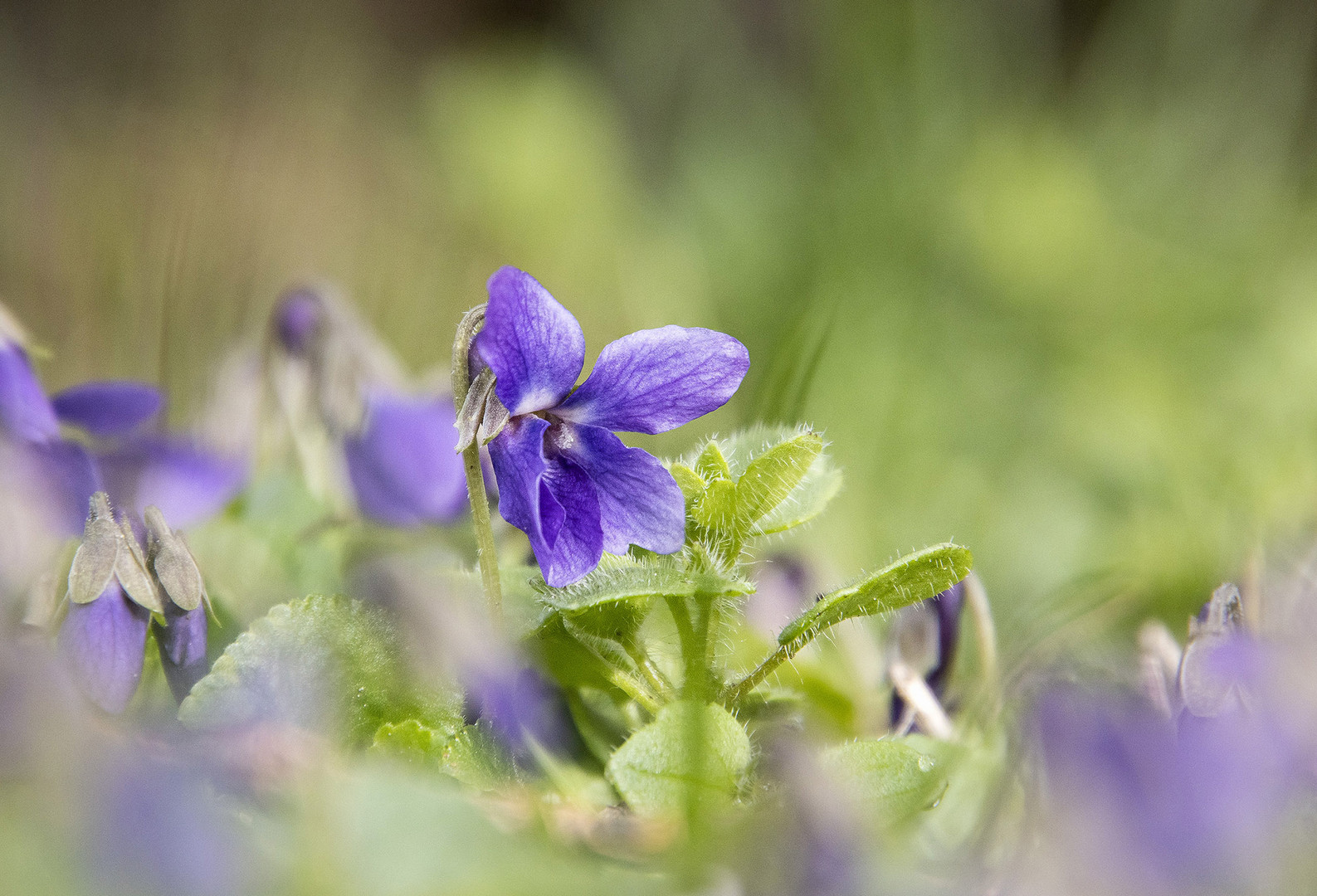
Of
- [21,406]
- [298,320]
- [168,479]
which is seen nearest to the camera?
[21,406]

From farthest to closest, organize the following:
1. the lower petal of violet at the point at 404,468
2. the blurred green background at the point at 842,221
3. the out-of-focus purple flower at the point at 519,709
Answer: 1. the blurred green background at the point at 842,221
2. the lower petal of violet at the point at 404,468
3. the out-of-focus purple flower at the point at 519,709

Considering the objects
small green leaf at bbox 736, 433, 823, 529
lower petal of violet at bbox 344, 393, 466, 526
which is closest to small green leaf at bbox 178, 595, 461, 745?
small green leaf at bbox 736, 433, 823, 529

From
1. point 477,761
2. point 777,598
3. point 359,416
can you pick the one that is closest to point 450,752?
point 477,761

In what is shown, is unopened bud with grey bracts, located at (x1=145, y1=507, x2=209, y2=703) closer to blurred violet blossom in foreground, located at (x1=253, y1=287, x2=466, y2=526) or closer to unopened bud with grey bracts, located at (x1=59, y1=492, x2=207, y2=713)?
unopened bud with grey bracts, located at (x1=59, y1=492, x2=207, y2=713)

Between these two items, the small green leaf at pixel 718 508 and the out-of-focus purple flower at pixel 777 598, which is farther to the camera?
the out-of-focus purple flower at pixel 777 598

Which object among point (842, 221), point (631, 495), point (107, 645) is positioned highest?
point (842, 221)

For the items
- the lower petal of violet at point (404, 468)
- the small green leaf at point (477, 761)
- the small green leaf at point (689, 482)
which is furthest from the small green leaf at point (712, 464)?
the lower petal of violet at point (404, 468)

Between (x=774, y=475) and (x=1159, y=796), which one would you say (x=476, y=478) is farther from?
(x=1159, y=796)

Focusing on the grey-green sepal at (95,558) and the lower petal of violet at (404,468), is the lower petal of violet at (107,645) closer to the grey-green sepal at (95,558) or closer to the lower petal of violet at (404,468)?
the grey-green sepal at (95,558)

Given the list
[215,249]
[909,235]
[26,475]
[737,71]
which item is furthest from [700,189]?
[26,475]
